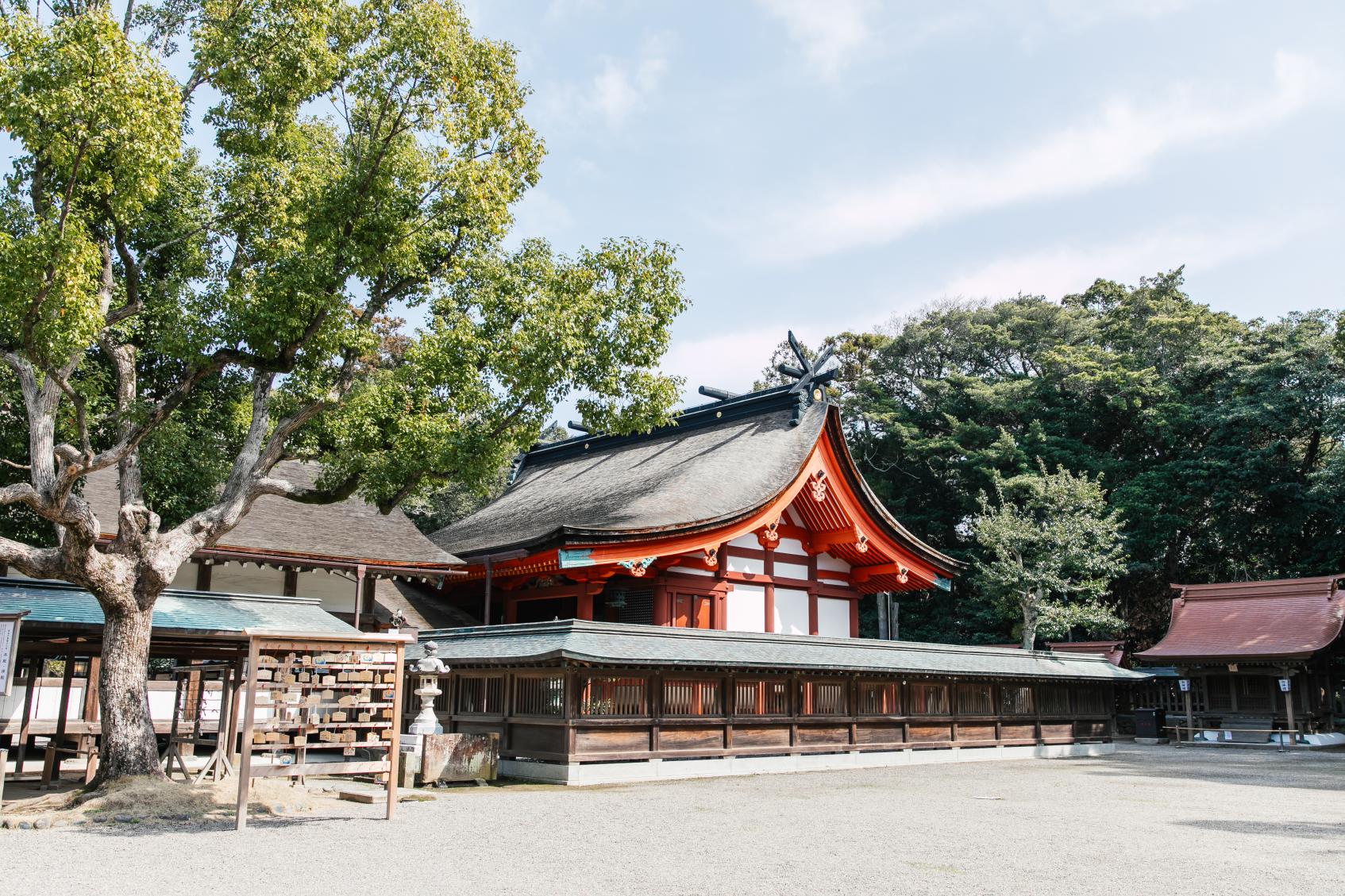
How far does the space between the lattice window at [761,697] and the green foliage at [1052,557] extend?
47.2ft

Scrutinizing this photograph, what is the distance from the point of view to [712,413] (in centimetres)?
2533

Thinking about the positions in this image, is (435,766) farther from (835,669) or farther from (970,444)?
(970,444)

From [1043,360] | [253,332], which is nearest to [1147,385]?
[1043,360]

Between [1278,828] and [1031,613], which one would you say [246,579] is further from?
[1031,613]

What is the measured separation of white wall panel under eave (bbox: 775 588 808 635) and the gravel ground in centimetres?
764

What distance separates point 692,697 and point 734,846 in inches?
278

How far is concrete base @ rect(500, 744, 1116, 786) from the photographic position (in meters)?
14.5

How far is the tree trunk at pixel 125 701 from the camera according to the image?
10703 millimetres

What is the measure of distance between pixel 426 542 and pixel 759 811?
10.3 meters

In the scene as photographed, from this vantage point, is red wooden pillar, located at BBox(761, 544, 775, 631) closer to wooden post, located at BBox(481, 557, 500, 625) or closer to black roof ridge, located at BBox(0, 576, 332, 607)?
wooden post, located at BBox(481, 557, 500, 625)

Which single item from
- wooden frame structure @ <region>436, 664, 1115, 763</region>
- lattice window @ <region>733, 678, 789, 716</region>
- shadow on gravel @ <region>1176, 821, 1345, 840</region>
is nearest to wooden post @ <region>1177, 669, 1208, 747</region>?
wooden frame structure @ <region>436, 664, 1115, 763</region>

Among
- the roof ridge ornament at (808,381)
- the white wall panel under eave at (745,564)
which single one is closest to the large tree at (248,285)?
the white wall panel under eave at (745,564)

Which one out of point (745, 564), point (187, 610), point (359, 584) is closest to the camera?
point (187, 610)

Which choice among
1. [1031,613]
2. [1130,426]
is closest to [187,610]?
[1031,613]
